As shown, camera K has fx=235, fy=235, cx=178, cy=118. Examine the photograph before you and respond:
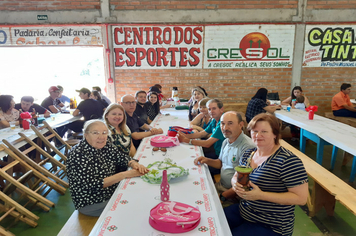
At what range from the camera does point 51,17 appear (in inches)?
254

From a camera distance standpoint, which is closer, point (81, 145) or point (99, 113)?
point (81, 145)

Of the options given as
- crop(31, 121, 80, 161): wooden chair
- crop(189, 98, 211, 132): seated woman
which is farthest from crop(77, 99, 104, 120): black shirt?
crop(189, 98, 211, 132): seated woman

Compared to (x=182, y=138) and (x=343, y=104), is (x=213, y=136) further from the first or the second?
(x=343, y=104)

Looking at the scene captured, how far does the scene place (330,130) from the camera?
3516mm

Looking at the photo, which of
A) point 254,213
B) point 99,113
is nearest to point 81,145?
point 254,213

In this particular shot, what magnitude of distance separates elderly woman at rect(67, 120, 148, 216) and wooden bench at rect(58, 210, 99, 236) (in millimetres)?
44

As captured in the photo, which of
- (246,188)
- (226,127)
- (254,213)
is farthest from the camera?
(226,127)

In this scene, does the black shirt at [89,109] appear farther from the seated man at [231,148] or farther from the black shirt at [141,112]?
the seated man at [231,148]

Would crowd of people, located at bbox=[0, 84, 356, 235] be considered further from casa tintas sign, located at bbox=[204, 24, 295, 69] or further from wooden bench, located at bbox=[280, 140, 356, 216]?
casa tintas sign, located at bbox=[204, 24, 295, 69]

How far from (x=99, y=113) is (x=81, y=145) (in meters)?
3.08

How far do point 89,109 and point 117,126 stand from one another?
2333 millimetres

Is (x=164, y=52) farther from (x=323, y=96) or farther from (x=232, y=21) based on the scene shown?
(x=323, y=96)

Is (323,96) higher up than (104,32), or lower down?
lower down

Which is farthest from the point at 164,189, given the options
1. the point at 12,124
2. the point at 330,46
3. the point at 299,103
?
the point at 330,46
